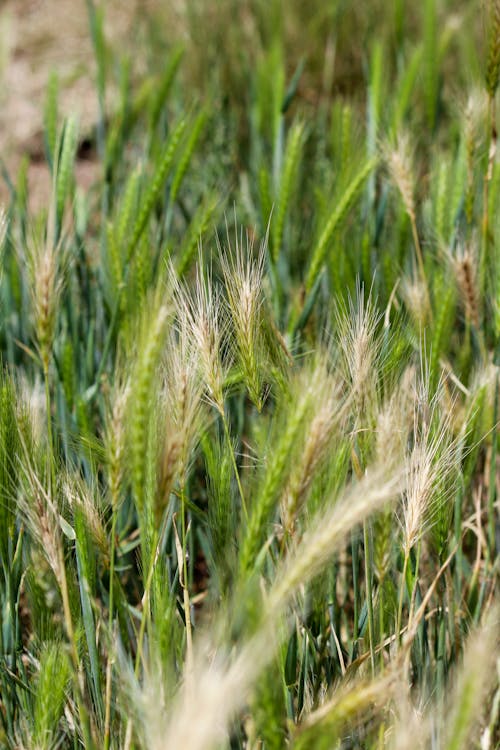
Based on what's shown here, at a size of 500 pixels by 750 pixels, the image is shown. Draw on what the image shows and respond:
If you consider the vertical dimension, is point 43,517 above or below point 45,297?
below

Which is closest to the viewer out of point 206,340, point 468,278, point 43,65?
point 206,340

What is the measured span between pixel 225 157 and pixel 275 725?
5.68 ft

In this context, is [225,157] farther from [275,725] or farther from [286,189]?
[275,725]

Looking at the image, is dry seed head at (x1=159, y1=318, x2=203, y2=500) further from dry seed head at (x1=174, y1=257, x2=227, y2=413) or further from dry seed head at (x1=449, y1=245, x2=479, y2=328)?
dry seed head at (x1=449, y1=245, x2=479, y2=328)

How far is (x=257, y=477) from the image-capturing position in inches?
31.3

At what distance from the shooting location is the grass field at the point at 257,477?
26.3 inches

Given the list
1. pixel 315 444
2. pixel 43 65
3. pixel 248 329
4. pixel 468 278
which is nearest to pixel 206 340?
pixel 248 329

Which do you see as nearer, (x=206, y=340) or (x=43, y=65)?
(x=206, y=340)

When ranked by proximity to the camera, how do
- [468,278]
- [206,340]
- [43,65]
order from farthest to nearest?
[43,65] → [468,278] → [206,340]

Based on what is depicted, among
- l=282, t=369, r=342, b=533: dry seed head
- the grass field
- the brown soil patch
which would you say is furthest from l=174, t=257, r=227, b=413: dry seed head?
the brown soil patch

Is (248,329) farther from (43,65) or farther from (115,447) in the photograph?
(43,65)

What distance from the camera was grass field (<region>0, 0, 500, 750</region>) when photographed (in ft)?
2.19

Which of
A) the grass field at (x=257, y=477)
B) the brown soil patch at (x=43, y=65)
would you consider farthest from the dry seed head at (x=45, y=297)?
the brown soil patch at (x=43, y=65)

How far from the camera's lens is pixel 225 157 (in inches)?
85.1
